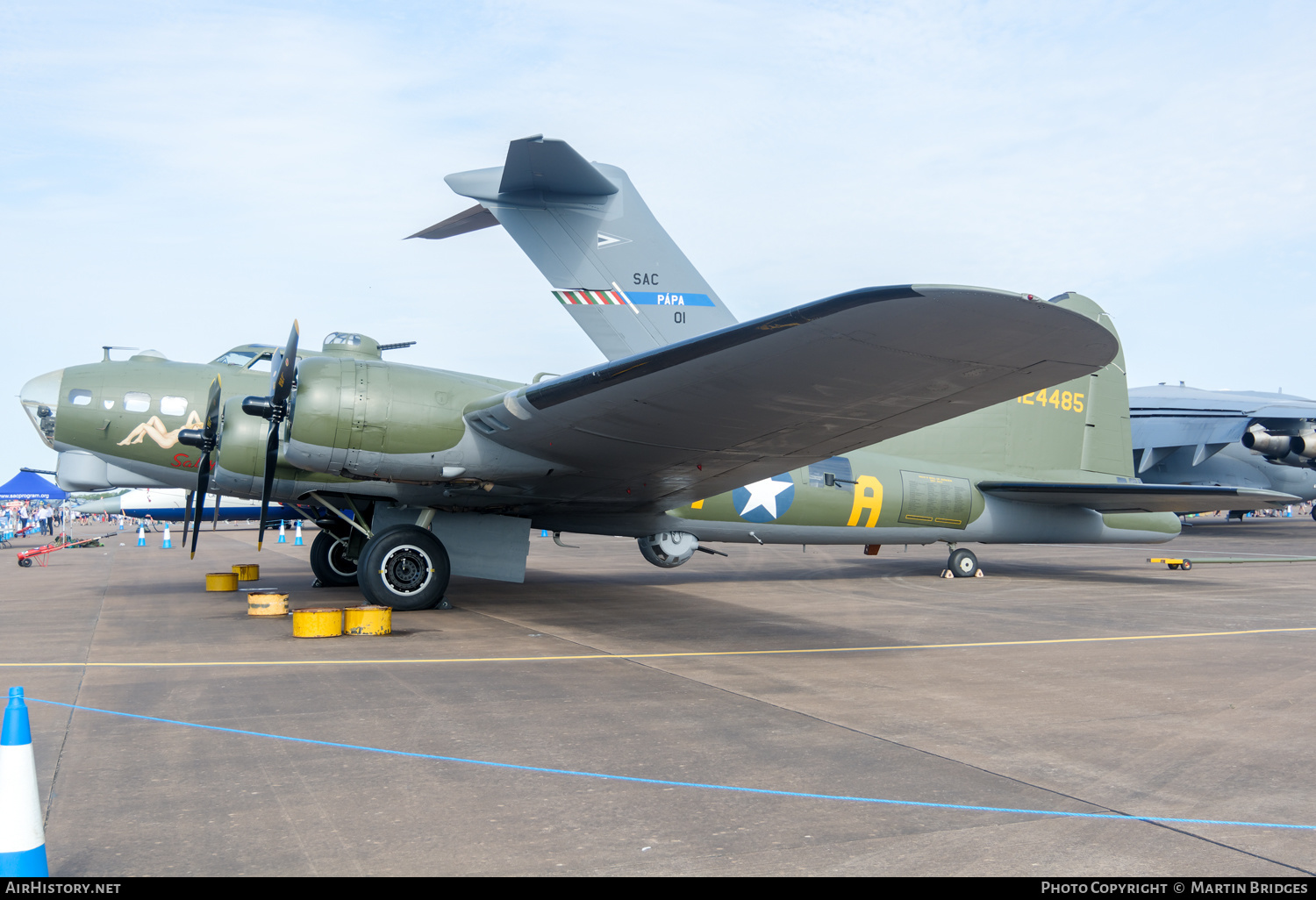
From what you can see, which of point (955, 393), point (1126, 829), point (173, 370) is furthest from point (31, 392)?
point (1126, 829)

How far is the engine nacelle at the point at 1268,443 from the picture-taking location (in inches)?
1351

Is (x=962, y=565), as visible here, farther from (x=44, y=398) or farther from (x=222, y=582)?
(x=44, y=398)

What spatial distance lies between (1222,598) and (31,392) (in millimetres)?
17132

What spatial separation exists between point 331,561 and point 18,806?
1226 centimetres

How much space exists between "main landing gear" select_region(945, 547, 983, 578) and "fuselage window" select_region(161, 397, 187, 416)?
1347cm

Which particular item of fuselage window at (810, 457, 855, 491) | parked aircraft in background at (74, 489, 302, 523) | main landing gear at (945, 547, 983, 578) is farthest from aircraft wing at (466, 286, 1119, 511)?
main landing gear at (945, 547, 983, 578)

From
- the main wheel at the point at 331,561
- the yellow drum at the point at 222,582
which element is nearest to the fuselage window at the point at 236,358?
the main wheel at the point at 331,561

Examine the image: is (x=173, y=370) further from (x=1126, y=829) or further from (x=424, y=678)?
(x=1126, y=829)

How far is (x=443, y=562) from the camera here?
11.1 metres

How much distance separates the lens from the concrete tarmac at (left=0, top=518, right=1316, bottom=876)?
140 inches

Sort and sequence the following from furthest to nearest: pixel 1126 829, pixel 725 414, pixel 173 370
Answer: pixel 173 370 < pixel 725 414 < pixel 1126 829

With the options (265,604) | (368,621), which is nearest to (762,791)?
(368,621)

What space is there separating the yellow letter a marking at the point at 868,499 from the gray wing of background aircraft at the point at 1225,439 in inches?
919

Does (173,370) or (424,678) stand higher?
(173,370)
